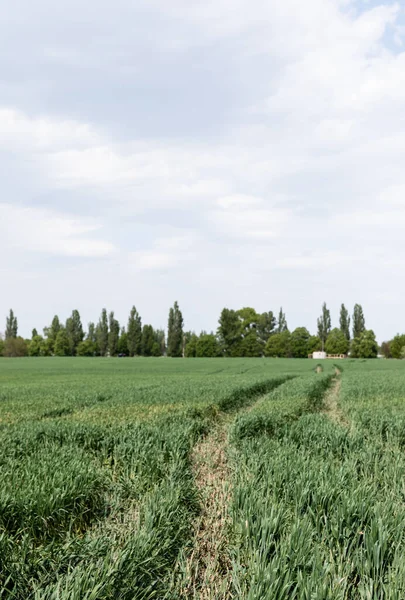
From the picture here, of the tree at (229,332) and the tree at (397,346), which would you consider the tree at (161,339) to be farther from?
the tree at (397,346)

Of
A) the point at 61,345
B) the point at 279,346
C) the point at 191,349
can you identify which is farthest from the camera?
the point at 61,345

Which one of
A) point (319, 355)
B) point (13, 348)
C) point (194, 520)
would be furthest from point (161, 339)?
point (194, 520)

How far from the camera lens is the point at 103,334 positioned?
129 meters

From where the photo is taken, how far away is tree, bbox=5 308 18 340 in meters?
140

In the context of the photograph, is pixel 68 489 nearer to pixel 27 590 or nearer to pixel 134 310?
pixel 27 590

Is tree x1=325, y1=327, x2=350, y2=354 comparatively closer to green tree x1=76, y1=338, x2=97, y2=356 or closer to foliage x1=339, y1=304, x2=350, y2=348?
foliage x1=339, y1=304, x2=350, y2=348

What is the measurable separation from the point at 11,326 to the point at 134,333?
142 ft

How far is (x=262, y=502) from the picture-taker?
5.19 meters

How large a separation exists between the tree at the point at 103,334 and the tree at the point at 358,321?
232 ft

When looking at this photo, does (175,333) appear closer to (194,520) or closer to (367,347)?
(367,347)

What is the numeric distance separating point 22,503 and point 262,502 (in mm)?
2653

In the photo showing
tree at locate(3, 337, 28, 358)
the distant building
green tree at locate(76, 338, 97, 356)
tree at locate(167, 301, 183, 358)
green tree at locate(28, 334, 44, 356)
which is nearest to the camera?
the distant building

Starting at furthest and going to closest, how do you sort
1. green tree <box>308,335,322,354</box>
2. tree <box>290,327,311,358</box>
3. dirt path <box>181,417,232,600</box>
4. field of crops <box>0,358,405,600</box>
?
1. tree <box>290,327,311,358</box>
2. green tree <box>308,335,322,354</box>
3. dirt path <box>181,417,232,600</box>
4. field of crops <box>0,358,405,600</box>

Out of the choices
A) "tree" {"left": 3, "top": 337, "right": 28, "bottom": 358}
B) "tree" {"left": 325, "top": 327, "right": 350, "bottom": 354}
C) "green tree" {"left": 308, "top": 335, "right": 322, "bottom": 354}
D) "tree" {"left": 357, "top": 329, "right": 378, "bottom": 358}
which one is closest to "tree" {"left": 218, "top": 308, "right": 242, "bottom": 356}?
"green tree" {"left": 308, "top": 335, "right": 322, "bottom": 354}
